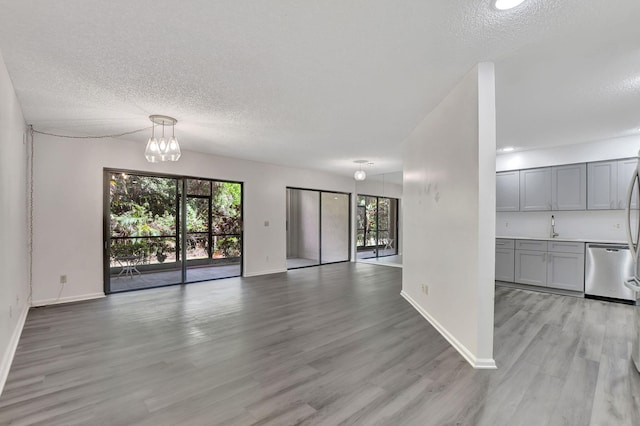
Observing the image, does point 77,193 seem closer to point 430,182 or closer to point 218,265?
point 218,265

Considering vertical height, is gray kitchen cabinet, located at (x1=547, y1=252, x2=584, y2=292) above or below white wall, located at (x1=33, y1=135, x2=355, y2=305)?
below

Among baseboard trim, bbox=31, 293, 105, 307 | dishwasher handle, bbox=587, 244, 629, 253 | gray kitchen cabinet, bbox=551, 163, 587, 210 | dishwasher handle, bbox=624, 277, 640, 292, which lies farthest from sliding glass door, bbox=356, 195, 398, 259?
dishwasher handle, bbox=624, 277, 640, 292

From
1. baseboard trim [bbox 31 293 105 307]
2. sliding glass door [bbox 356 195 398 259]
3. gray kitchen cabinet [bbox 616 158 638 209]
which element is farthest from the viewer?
sliding glass door [bbox 356 195 398 259]

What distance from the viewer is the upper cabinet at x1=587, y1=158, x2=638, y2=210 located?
4578 mm

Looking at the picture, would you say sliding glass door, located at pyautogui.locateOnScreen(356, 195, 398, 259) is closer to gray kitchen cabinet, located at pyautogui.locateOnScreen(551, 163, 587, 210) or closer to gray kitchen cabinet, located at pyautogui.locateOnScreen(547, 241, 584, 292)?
gray kitchen cabinet, located at pyautogui.locateOnScreen(551, 163, 587, 210)

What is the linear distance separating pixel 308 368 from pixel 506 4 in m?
2.89

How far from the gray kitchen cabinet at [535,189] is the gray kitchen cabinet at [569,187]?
73 mm

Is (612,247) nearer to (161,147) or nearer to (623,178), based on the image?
(623,178)

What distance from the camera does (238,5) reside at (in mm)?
1785

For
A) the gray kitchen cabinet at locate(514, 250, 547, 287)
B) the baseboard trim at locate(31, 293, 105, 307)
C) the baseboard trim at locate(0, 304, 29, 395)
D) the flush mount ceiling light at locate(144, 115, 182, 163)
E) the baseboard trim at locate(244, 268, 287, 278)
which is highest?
the flush mount ceiling light at locate(144, 115, 182, 163)

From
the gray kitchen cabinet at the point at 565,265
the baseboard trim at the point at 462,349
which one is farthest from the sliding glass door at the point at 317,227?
the gray kitchen cabinet at the point at 565,265

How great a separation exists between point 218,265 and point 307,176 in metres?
3.09

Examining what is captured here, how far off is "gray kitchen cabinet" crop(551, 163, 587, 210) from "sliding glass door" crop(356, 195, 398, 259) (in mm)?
4617

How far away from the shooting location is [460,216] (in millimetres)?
2850
